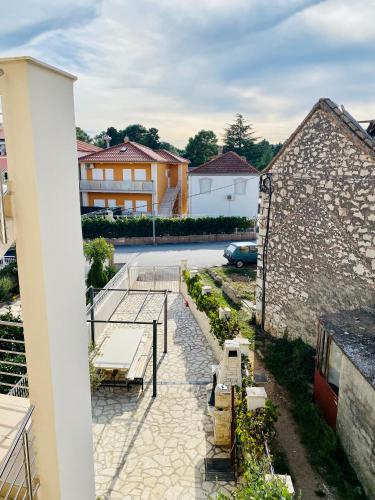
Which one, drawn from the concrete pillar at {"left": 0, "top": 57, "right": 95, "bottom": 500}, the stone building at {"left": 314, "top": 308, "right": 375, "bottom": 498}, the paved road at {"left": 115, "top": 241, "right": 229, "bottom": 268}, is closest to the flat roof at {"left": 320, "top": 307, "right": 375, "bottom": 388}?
the stone building at {"left": 314, "top": 308, "right": 375, "bottom": 498}

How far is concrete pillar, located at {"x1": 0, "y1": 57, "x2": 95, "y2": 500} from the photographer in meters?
2.49

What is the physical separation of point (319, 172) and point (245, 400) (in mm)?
5645

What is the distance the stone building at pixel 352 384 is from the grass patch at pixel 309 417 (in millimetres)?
176

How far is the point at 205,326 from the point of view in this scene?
12719mm

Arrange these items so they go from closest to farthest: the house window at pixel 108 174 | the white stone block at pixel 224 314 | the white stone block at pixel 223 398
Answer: the white stone block at pixel 223 398 < the white stone block at pixel 224 314 < the house window at pixel 108 174

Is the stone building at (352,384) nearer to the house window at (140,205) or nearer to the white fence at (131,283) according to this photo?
the white fence at (131,283)

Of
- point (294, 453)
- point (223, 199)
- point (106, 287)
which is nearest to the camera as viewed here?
point (294, 453)

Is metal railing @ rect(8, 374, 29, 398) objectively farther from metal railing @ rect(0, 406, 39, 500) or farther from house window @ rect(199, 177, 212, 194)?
house window @ rect(199, 177, 212, 194)

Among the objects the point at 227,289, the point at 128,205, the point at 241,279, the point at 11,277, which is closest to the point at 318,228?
the point at 227,289

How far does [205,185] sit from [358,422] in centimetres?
3097

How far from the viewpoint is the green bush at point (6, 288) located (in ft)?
53.3

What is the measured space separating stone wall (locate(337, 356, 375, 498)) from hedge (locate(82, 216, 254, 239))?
23.2 meters

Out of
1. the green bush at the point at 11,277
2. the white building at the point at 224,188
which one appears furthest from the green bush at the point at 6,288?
the white building at the point at 224,188

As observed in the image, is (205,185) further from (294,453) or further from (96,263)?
(294,453)
